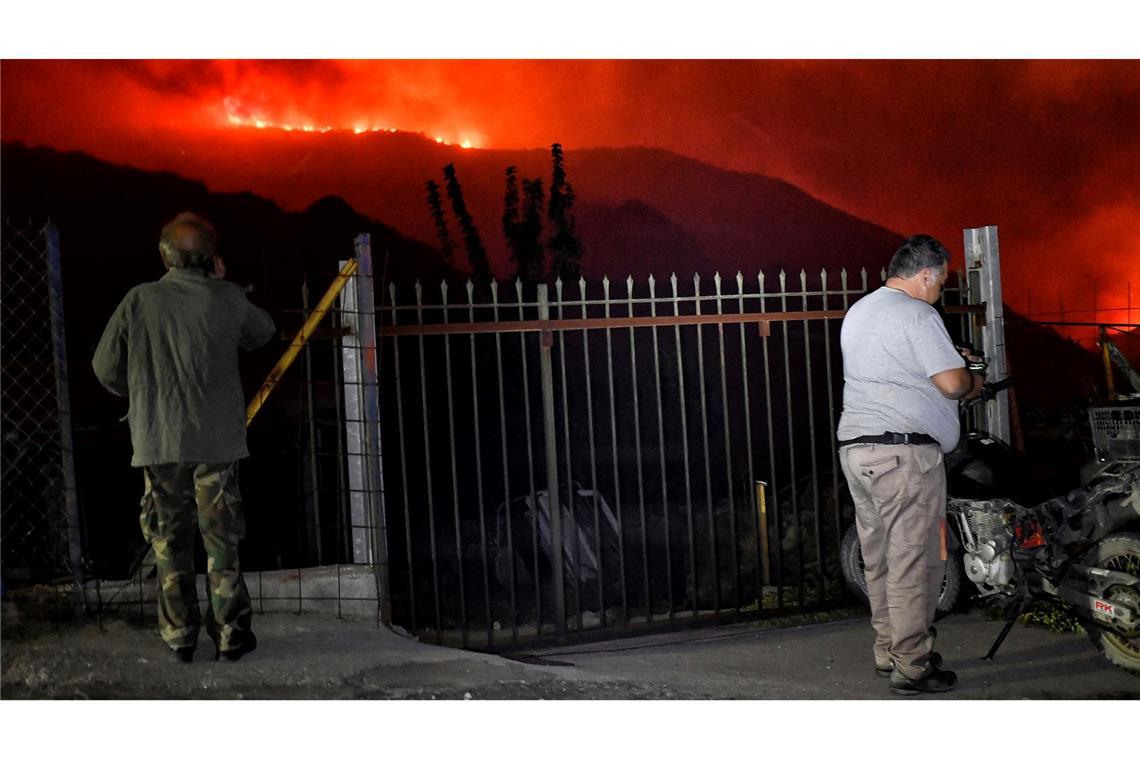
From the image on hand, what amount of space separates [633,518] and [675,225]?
302 centimetres

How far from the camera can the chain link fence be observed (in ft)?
15.7

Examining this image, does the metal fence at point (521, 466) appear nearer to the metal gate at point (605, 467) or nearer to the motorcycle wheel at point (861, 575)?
the metal gate at point (605, 467)

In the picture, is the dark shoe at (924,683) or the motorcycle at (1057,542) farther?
the motorcycle at (1057,542)

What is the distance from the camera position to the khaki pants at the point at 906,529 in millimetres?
4156

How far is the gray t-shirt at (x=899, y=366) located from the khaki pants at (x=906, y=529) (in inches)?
3.5

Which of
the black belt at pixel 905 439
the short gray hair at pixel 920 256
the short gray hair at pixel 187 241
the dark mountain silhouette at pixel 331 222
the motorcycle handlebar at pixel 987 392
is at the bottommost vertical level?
the black belt at pixel 905 439

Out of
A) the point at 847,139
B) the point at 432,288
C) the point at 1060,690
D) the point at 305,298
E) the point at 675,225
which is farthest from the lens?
the point at 432,288

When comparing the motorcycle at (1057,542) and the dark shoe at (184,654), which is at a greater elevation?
the motorcycle at (1057,542)

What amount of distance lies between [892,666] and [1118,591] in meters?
0.95

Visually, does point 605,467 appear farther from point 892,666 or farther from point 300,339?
point 892,666

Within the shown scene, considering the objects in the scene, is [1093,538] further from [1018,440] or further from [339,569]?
[339,569]

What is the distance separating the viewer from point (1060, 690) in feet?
14.6

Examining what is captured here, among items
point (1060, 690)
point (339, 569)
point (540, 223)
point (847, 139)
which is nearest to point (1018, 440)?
→ point (1060, 690)

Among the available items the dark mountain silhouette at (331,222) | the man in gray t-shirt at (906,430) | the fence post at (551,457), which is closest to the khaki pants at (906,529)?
the man in gray t-shirt at (906,430)
